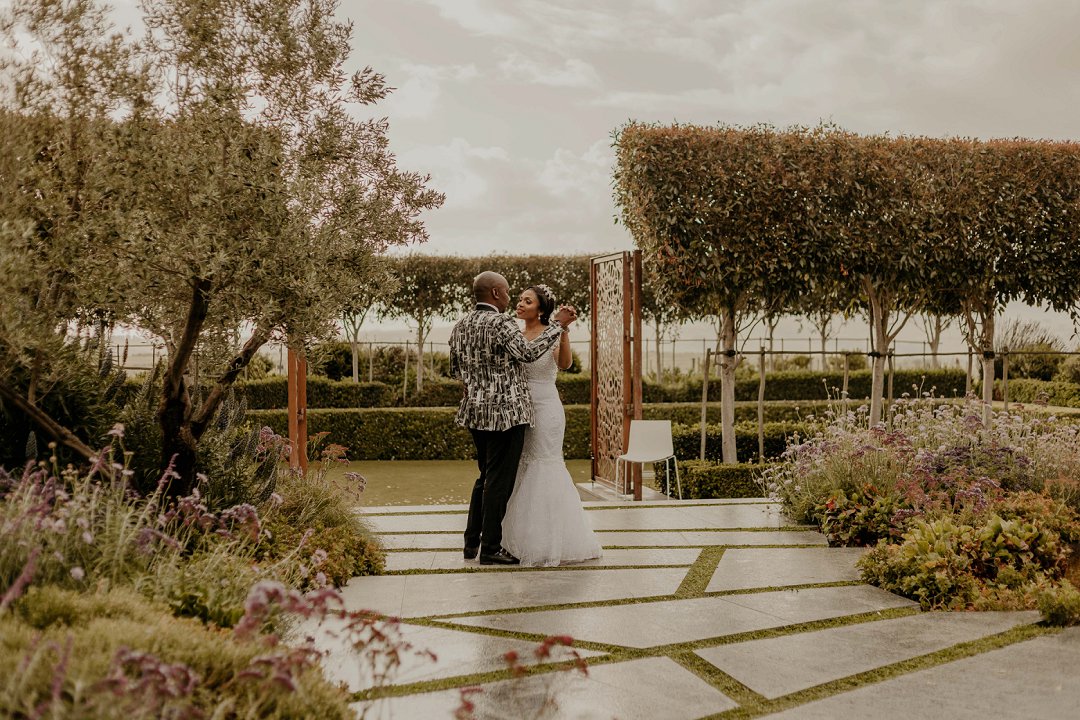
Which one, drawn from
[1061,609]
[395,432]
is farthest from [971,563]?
[395,432]

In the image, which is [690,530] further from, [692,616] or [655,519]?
[692,616]

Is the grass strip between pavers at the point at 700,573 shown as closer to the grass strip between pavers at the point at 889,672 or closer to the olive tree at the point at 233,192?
the grass strip between pavers at the point at 889,672

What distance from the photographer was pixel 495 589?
498cm

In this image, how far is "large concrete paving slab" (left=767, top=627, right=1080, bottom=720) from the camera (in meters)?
3.18

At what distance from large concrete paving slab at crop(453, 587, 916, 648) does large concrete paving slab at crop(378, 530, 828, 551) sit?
1387mm

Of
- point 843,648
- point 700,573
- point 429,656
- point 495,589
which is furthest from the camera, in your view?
point 700,573

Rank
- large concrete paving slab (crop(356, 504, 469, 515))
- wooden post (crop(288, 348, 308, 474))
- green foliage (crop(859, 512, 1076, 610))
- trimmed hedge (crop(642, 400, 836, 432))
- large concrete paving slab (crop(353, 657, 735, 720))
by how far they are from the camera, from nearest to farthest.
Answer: large concrete paving slab (crop(353, 657, 735, 720)) → green foliage (crop(859, 512, 1076, 610)) → large concrete paving slab (crop(356, 504, 469, 515)) → wooden post (crop(288, 348, 308, 474)) → trimmed hedge (crop(642, 400, 836, 432))

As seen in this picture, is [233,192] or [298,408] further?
[298,408]

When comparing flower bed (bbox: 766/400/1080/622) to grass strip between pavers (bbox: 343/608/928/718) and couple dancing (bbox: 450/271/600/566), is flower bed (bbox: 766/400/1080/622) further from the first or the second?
couple dancing (bbox: 450/271/600/566)

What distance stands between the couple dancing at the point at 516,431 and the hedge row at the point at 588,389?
10.3 m

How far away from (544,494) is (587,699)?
8.21 ft

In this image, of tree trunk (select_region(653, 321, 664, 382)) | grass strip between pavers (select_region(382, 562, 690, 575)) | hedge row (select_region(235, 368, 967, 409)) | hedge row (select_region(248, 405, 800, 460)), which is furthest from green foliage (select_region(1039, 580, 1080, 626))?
tree trunk (select_region(653, 321, 664, 382))

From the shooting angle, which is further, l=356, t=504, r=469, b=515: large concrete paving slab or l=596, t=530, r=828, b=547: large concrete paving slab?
l=356, t=504, r=469, b=515: large concrete paving slab

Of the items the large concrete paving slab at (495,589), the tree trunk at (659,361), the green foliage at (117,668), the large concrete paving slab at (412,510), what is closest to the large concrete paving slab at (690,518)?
the large concrete paving slab at (412,510)
